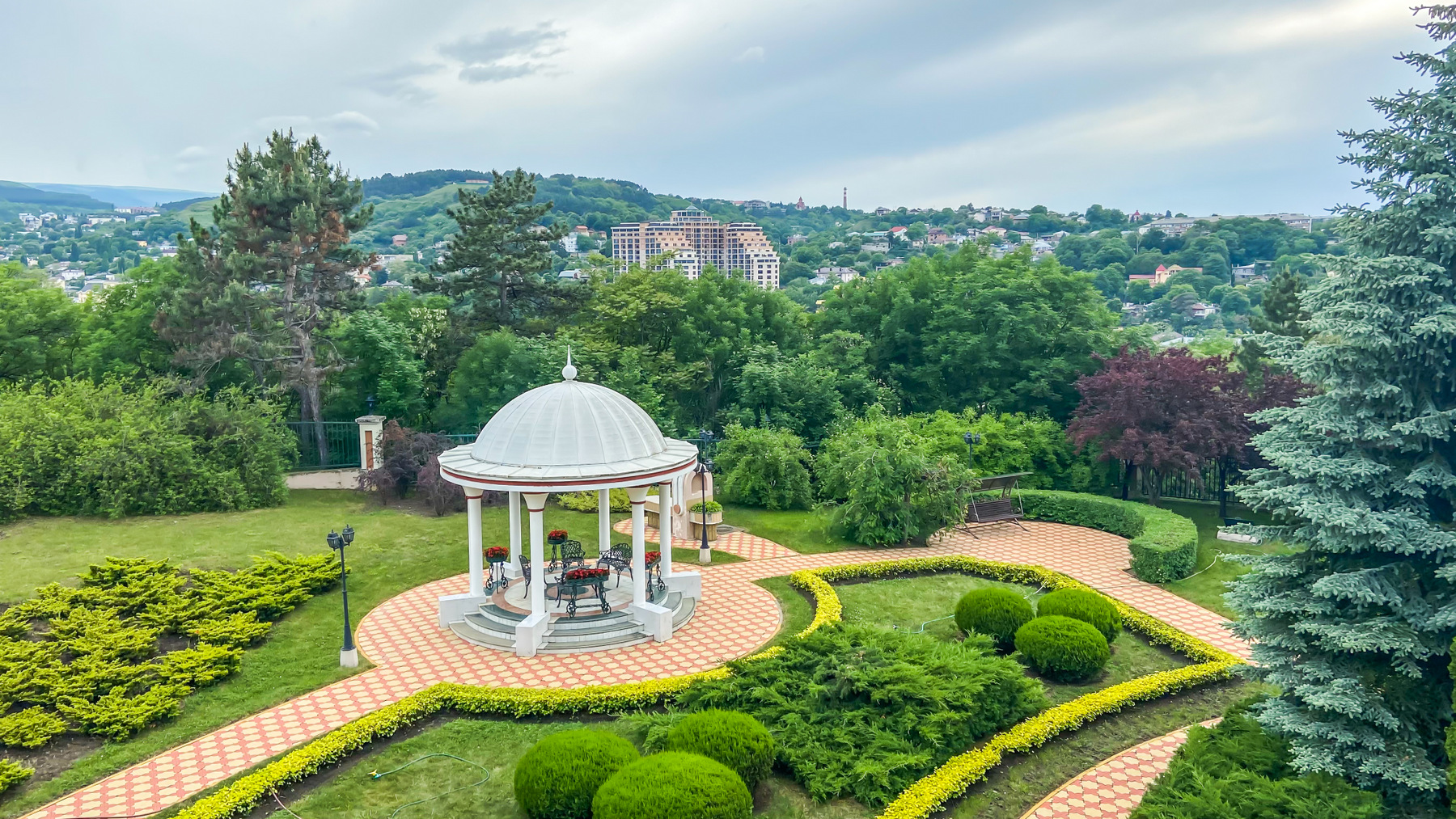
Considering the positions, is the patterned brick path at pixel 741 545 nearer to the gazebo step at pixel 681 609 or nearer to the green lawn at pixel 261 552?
the green lawn at pixel 261 552

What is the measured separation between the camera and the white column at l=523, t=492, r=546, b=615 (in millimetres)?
13617

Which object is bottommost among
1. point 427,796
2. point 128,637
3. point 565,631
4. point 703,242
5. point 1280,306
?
point 427,796

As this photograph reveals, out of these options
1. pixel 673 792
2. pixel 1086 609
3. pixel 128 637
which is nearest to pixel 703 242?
pixel 1086 609

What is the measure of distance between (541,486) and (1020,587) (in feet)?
31.5

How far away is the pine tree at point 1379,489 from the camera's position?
26.1 feet

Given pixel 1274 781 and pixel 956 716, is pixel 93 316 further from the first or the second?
pixel 1274 781

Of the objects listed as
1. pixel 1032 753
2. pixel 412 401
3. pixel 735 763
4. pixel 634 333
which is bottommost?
pixel 1032 753

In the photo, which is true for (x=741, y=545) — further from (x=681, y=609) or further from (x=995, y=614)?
(x=995, y=614)

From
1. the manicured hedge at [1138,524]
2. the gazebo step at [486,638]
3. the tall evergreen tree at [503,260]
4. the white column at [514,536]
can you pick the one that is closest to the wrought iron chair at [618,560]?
the white column at [514,536]

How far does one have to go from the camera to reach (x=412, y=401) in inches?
1083

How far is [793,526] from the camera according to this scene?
21.5m

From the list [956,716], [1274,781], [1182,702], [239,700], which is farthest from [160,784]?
[1182,702]

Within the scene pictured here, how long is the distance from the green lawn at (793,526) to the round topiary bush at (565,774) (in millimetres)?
10828

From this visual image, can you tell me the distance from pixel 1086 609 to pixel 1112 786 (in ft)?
12.8
